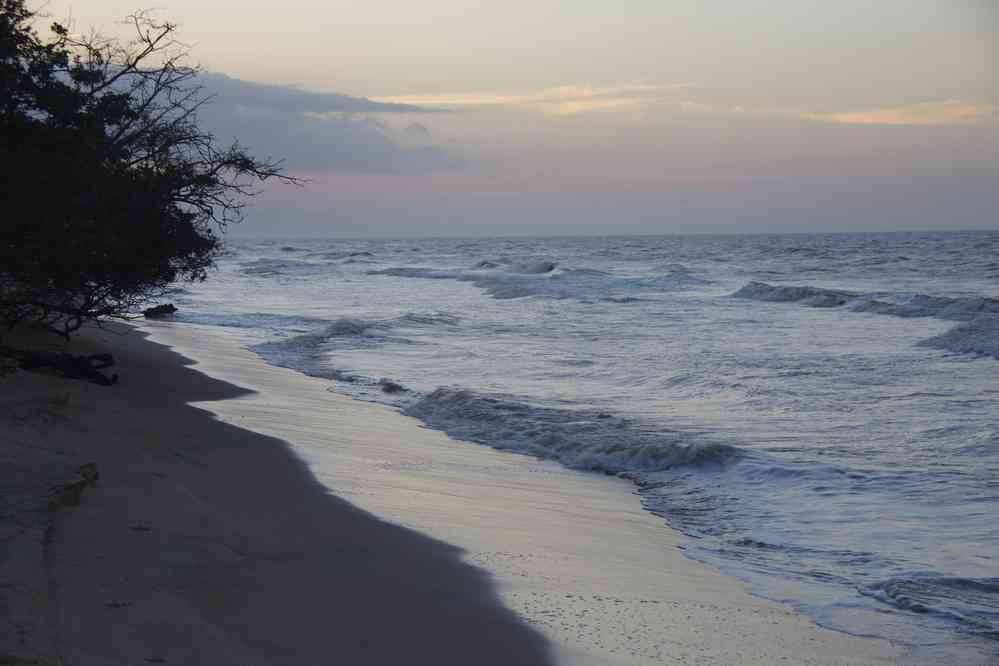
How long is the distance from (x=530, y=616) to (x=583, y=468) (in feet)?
17.5

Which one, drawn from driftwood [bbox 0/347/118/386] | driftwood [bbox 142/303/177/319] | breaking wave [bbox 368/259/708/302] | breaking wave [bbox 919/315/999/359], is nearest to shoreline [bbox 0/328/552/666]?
driftwood [bbox 0/347/118/386]

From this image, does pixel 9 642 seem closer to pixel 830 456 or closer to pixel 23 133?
pixel 23 133

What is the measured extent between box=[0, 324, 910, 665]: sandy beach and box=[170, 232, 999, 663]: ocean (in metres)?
0.63

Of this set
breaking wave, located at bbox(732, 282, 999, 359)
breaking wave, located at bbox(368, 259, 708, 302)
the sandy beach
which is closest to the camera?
the sandy beach

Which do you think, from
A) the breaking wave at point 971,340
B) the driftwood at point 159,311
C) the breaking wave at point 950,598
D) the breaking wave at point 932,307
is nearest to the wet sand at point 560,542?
the breaking wave at point 950,598

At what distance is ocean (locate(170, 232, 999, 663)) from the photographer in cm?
738

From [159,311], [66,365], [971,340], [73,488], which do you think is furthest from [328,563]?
[159,311]

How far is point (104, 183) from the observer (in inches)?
422

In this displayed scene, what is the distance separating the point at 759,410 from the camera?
565 inches

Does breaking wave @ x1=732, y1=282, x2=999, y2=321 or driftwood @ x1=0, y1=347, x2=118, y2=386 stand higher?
driftwood @ x1=0, y1=347, x2=118, y2=386

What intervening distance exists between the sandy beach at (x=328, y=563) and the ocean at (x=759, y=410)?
24.8 inches

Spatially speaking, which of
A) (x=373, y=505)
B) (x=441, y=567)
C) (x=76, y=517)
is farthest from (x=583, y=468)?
(x=76, y=517)

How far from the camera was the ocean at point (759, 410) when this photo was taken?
7.38 metres

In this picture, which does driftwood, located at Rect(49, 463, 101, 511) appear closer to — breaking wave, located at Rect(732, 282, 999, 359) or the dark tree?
the dark tree
